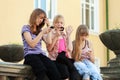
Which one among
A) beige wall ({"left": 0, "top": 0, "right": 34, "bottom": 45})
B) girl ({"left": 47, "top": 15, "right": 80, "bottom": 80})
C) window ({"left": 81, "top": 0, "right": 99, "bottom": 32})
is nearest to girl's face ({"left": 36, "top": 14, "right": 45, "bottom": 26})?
girl ({"left": 47, "top": 15, "right": 80, "bottom": 80})

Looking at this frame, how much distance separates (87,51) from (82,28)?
380 mm

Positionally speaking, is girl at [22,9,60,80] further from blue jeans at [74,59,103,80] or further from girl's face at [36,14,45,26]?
blue jeans at [74,59,103,80]

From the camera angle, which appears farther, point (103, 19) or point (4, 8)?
point (103, 19)

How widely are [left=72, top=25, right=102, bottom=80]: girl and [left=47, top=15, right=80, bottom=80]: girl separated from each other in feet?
1.18

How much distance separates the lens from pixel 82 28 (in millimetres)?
7051

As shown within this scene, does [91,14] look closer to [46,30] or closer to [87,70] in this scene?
[87,70]

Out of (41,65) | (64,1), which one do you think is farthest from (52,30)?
(64,1)

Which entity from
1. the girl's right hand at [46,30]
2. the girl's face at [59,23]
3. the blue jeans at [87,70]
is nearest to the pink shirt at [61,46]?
the girl's face at [59,23]

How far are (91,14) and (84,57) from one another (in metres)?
12.3

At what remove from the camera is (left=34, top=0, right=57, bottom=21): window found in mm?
15594

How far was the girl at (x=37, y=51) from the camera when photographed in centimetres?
578

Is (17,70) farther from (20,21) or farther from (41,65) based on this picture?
(20,21)

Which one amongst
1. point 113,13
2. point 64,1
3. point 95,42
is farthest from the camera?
point 113,13

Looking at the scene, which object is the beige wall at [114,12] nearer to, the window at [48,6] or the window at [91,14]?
the window at [91,14]
